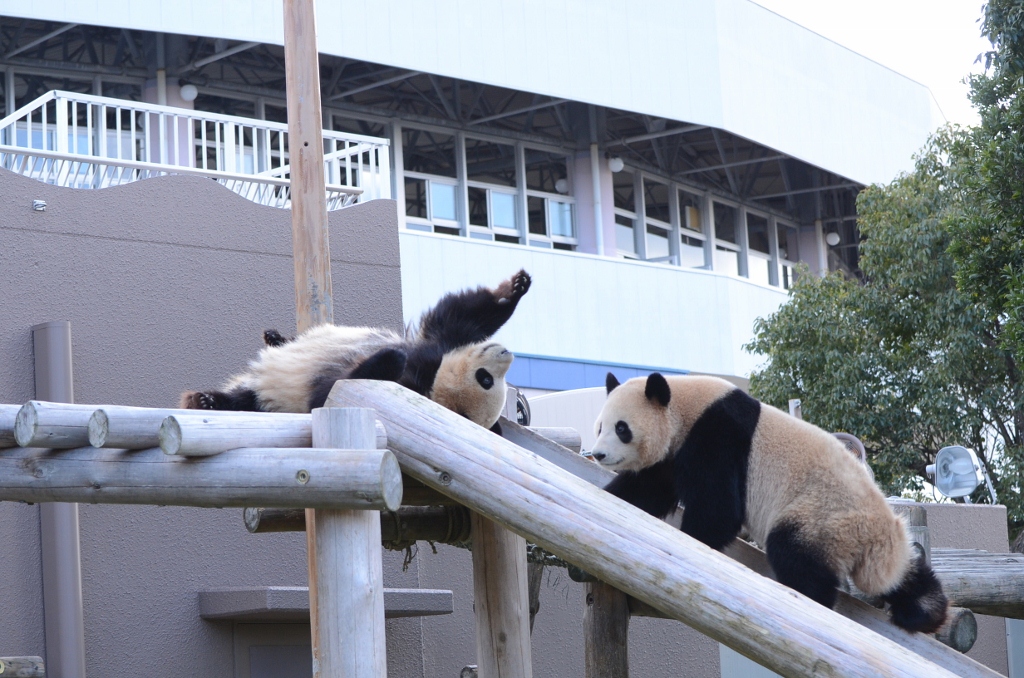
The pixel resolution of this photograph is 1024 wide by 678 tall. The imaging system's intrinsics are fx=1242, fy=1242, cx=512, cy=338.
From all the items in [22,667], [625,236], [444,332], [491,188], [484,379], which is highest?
[491,188]

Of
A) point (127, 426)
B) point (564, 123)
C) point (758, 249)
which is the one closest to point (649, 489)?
point (127, 426)

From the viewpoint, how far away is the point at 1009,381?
15172 millimetres

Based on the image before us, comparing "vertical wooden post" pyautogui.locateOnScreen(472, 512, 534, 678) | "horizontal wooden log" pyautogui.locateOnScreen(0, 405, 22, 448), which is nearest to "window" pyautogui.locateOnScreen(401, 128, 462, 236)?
"vertical wooden post" pyautogui.locateOnScreen(472, 512, 534, 678)

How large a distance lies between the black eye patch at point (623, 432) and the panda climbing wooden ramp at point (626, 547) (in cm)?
65

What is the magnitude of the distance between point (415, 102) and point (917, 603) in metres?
16.6

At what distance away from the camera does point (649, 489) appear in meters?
4.58

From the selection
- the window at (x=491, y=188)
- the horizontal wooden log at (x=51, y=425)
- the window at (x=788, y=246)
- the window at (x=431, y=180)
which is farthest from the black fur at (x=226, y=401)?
the window at (x=788, y=246)

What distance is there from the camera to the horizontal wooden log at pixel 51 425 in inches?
137

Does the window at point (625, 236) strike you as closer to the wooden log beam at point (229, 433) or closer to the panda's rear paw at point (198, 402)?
the panda's rear paw at point (198, 402)

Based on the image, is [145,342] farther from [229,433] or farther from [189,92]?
[189,92]

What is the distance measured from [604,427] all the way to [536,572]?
3.34 meters

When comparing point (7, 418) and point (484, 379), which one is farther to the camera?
point (484, 379)

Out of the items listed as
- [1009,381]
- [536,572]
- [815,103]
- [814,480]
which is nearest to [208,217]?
[536,572]

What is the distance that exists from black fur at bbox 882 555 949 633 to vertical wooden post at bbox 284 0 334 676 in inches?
129
